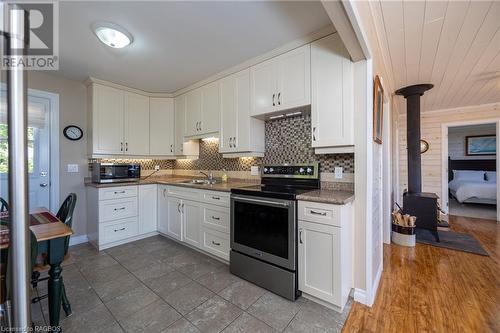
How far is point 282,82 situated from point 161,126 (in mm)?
2353

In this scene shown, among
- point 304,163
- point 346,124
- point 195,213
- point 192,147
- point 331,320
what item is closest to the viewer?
point 331,320

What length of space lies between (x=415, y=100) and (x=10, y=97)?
4450mm

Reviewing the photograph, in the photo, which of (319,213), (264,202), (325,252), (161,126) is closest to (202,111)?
(161,126)

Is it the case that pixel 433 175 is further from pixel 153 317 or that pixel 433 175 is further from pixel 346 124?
pixel 153 317

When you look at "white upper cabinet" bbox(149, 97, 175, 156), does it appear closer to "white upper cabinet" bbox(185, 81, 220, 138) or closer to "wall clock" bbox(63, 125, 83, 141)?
"white upper cabinet" bbox(185, 81, 220, 138)

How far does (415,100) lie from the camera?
140 inches

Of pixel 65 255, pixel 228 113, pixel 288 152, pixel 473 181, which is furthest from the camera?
pixel 473 181

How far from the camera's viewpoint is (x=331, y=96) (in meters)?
2.07

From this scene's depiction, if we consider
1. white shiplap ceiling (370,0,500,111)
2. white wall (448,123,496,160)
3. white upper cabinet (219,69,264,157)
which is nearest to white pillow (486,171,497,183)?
Answer: white wall (448,123,496,160)

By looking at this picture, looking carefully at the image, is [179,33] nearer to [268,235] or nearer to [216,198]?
[216,198]

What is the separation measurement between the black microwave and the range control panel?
1996mm

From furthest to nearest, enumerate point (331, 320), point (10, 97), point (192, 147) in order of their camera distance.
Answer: point (192, 147), point (331, 320), point (10, 97)

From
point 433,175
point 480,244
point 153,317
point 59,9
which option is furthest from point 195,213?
point 433,175

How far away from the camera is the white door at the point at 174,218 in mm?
3084
